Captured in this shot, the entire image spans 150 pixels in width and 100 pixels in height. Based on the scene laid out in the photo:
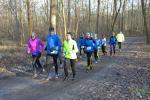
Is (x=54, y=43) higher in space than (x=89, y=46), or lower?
higher

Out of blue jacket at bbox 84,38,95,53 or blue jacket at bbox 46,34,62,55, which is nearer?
blue jacket at bbox 46,34,62,55

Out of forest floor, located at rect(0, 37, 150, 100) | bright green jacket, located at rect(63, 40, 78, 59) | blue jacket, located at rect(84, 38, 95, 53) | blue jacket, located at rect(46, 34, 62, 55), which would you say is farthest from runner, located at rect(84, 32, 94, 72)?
blue jacket, located at rect(46, 34, 62, 55)

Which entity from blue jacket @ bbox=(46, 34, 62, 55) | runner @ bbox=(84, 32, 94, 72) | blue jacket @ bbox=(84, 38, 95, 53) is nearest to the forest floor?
runner @ bbox=(84, 32, 94, 72)

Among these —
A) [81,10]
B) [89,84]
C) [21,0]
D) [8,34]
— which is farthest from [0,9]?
[89,84]

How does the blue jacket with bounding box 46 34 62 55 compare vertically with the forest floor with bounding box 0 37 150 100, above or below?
above

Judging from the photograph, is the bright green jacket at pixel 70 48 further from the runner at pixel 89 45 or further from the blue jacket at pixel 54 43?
the runner at pixel 89 45

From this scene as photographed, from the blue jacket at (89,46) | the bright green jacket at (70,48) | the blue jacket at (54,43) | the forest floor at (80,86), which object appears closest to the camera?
the forest floor at (80,86)

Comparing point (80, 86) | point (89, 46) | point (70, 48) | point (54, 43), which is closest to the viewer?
point (80, 86)

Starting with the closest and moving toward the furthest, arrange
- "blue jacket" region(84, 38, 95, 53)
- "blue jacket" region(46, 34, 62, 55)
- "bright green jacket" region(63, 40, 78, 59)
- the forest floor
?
the forest floor, "bright green jacket" region(63, 40, 78, 59), "blue jacket" region(46, 34, 62, 55), "blue jacket" region(84, 38, 95, 53)

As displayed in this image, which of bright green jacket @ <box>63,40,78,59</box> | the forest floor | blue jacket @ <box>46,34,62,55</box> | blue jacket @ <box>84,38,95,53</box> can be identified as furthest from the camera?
blue jacket @ <box>84,38,95,53</box>

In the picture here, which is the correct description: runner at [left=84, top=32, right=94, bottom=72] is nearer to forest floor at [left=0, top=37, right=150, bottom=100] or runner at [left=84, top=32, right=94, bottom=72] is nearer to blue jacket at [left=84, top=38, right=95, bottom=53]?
blue jacket at [left=84, top=38, right=95, bottom=53]

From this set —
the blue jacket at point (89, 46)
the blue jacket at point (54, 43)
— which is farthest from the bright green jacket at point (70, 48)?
the blue jacket at point (89, 46)

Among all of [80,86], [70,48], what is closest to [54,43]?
[70,48]

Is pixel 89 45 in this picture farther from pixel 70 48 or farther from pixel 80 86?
pixel 80 86
